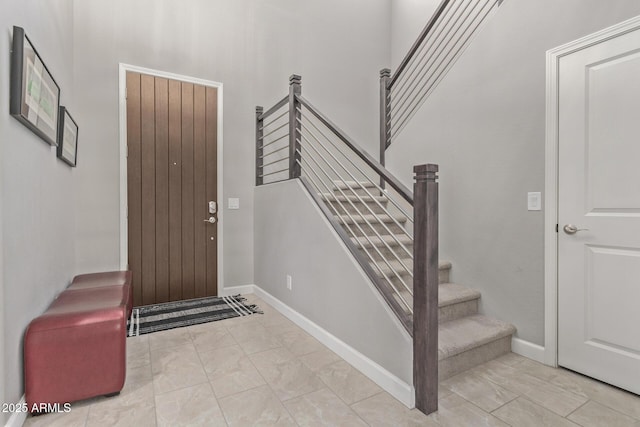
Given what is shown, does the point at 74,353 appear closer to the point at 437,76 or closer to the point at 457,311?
the point at 457,311

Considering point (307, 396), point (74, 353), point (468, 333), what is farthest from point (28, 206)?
point (468, 333)

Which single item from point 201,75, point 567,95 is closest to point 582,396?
point 567,95

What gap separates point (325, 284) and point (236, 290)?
5.55ft

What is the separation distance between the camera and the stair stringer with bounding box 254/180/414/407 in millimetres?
1841

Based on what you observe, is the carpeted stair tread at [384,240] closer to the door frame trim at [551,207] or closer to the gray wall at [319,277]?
the gray wall at [319,277]

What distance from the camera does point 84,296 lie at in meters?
2.10

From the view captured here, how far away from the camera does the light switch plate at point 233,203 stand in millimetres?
3729

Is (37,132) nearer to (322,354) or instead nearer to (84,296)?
(84,296)

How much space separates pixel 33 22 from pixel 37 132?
61 centimetres

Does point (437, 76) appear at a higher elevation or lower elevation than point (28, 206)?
higher

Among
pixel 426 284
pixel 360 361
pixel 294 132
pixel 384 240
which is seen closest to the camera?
pixel 426 284

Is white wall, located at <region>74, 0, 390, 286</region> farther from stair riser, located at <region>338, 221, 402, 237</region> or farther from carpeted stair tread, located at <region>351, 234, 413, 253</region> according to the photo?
→ carpeted stair tread, located at <region>351, 234, 413, 253</region>

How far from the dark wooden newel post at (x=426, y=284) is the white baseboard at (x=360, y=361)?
3.3 inches

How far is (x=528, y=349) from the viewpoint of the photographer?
2248 mm
